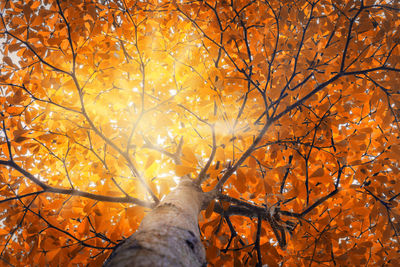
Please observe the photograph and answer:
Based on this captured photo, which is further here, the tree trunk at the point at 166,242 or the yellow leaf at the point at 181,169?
the yellow leaf at the point at 181,169

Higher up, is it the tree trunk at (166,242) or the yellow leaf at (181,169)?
the yellow leaf at (181,169)

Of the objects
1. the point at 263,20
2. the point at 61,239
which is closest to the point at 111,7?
the point at 263,20

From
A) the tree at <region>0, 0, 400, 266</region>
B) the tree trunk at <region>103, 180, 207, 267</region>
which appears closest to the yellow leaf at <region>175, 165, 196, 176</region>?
the tree at <region>0, 0, 400, 266</region>

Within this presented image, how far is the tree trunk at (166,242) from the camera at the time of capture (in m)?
0.66

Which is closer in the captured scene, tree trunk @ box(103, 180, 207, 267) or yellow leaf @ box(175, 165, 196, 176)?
tree trunk @ box(103, 180, 207, 267)

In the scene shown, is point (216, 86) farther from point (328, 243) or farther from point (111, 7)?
point (328, 243)

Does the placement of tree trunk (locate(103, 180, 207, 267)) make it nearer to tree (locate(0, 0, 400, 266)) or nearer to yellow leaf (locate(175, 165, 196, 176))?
tree (locate(0, 0, 400, 266))

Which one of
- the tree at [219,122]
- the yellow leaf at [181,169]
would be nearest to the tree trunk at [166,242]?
the tree at [219,122]

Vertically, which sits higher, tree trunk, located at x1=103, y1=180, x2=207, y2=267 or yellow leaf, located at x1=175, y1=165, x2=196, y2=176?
yellow leaf, located at x1=175, y1=165, x2=196, y2=176

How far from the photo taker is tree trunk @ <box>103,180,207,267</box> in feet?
2.17

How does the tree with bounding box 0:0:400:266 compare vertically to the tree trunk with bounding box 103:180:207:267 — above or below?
above

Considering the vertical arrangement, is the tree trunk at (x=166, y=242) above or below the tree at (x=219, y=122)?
below

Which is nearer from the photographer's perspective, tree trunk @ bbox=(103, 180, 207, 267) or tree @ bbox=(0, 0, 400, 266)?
tree trunk @ bbox=(103, 180, 207, 267)

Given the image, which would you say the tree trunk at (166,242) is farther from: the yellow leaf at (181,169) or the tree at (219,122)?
the yellow leaf at (181,169)
